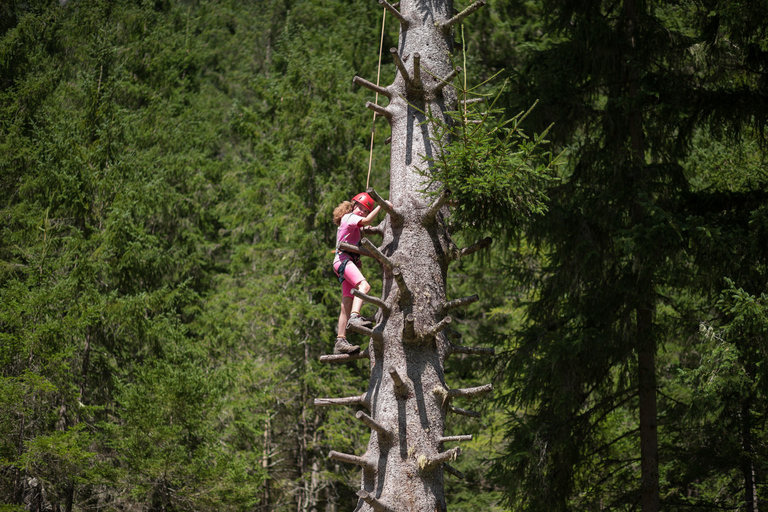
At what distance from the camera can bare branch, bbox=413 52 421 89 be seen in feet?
14.4

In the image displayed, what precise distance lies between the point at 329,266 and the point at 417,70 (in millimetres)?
10681

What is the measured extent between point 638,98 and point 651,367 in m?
3.26

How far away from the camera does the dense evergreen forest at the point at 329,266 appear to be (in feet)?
27.6

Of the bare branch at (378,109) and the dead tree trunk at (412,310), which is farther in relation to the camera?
the bare branch at (378,109)

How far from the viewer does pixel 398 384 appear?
3.90 m

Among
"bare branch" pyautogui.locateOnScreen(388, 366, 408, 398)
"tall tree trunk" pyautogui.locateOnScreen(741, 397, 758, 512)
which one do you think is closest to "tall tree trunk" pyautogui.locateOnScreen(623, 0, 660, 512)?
"tall tree trunk" pyautogui.locateOnScreen(741, 397, 758, 512)

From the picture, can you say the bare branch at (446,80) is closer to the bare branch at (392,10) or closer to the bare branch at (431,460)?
the bare branch at (392,10)

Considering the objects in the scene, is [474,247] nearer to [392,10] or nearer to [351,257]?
[351,257]

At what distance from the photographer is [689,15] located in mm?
9641

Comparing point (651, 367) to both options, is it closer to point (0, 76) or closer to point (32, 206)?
point (32, 206)

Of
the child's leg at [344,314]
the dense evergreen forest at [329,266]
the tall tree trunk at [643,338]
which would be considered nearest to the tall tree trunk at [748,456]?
the dense evergreen forest at [329,266]

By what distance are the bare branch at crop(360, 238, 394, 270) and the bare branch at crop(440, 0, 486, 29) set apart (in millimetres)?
1650

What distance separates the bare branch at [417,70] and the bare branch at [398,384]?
6.14 ft

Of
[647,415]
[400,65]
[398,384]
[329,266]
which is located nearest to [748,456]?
[647,415]
